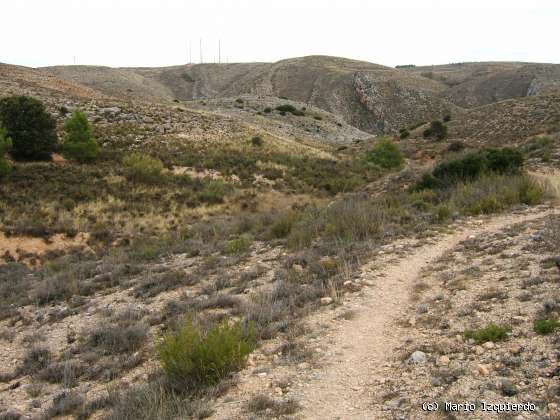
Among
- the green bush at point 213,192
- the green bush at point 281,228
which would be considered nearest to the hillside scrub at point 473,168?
the green bush at point 281,228

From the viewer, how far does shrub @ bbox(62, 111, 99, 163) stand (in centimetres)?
2556

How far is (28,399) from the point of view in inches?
236

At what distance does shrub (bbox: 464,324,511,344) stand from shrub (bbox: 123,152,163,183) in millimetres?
21691

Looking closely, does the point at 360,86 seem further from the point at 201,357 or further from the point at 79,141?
the point at 201,357

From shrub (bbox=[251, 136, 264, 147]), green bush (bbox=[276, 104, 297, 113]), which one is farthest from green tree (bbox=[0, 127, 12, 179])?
green bush (bbox=[276, 104, 297, 113])

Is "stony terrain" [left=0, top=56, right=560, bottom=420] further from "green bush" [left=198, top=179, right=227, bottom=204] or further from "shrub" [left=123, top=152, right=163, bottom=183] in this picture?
"shrub" [left=123, top=152, right=163, bottom=183]

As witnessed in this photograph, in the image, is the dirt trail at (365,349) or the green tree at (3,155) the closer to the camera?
the dirt trail at (365,349)

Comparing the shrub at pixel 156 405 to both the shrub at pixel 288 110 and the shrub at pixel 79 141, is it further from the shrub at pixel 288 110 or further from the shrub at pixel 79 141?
the shrub at pixel 288 110

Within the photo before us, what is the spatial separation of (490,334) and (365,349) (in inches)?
53.1

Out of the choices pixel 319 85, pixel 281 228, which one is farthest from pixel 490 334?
pixel 319 85

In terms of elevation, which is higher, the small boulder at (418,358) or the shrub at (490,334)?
the shrub at (490,334)

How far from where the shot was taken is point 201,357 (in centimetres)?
509

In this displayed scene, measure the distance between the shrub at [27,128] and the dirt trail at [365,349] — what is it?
71.3 feet

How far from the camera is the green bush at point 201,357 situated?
5090mm
